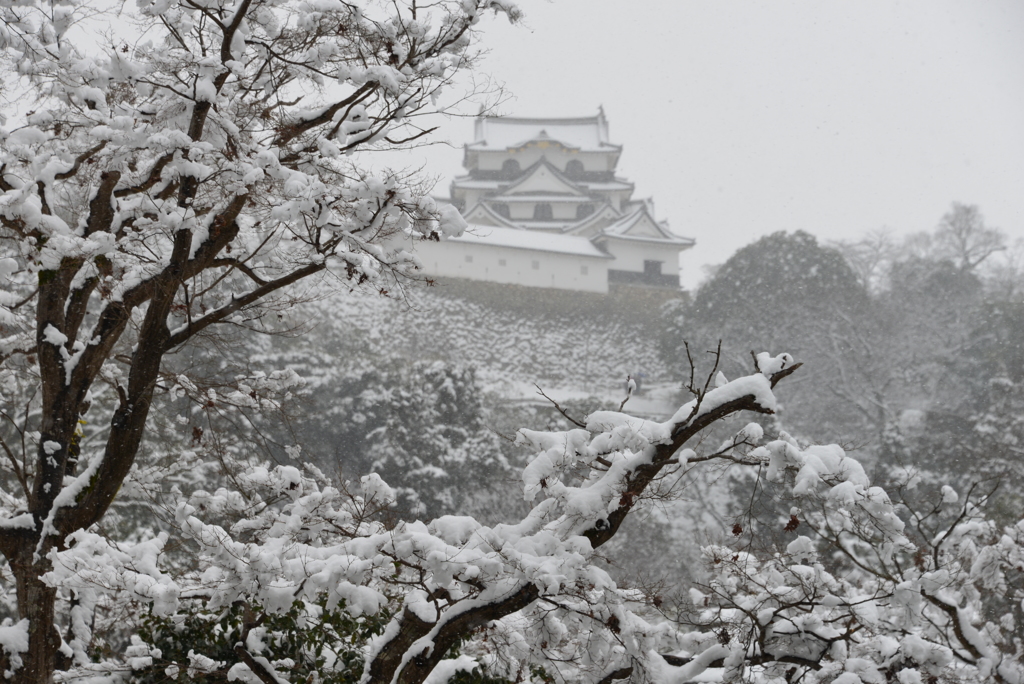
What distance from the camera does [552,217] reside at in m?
30.1

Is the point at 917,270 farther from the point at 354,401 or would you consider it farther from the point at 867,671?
the point at 867,671

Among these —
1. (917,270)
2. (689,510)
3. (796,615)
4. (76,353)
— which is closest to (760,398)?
(796,615)

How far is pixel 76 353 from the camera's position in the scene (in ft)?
12.4

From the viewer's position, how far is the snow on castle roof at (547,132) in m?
32.1

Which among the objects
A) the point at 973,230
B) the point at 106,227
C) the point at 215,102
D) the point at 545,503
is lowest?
the point at 545,503

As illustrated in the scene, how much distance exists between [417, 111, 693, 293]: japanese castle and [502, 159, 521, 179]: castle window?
0.04 m

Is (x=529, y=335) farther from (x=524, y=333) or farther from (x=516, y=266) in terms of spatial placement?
(x=516, y=266)

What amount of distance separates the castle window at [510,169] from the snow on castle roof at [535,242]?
5875 millimetres

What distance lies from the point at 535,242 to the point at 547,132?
9.69m

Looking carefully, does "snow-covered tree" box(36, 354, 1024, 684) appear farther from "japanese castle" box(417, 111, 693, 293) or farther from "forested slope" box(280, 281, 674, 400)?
"japanese castle" box(417, 111, 693, 293)

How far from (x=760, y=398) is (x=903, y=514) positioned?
11.2 meters

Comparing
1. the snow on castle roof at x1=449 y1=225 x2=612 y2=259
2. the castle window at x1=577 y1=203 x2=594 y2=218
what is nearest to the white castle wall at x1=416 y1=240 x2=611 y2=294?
the snow on castle roof at x1=449 y1=225 x2=612 y2=259

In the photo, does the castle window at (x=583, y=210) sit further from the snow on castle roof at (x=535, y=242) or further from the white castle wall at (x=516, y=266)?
the white castle wall at (x=516, y=266)

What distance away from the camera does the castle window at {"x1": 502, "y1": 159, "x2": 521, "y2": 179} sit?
31906 mm
